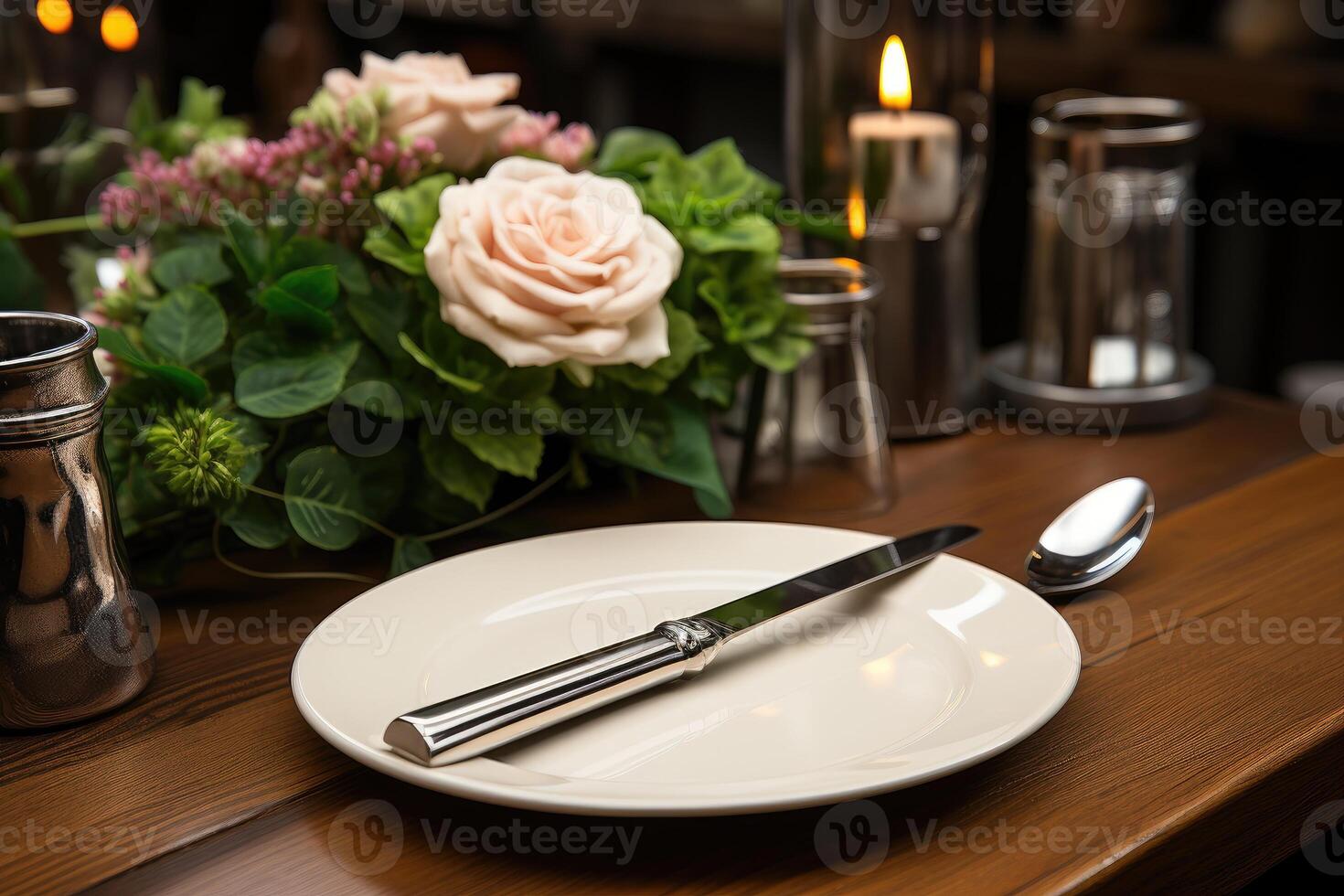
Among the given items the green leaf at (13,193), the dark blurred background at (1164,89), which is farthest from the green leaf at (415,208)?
the dark blurred background at (1164,89)

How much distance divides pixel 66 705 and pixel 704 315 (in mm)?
380

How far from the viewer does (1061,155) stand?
857 mm

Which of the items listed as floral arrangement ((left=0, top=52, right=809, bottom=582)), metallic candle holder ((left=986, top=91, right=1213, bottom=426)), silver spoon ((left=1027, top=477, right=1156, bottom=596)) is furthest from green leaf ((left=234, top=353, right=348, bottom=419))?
metallic candle holder ((left=986, top=91, right=1213, bottom=426))

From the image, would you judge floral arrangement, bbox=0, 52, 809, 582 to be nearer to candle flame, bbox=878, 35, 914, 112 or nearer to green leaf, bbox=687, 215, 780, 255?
green leaf, bbox=687, 215, 780, 255

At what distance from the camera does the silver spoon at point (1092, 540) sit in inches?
24.9

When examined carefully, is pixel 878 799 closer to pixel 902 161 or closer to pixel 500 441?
pixel 500 441

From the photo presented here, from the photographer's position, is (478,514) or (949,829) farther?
(478,514)

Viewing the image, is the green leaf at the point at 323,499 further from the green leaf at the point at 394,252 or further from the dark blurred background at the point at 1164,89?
the dark blurred background at the point at 1164,89

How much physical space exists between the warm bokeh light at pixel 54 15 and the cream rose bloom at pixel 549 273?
0.51m

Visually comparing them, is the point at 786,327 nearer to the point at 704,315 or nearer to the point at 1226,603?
the point at 704,315

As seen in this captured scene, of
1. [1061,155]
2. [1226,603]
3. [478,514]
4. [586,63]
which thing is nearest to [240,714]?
[478,514]

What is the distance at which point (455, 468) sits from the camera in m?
0.65

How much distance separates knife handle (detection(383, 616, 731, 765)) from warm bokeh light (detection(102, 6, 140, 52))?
0.75 metres

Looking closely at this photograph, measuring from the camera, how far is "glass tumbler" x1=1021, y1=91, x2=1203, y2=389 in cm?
85
